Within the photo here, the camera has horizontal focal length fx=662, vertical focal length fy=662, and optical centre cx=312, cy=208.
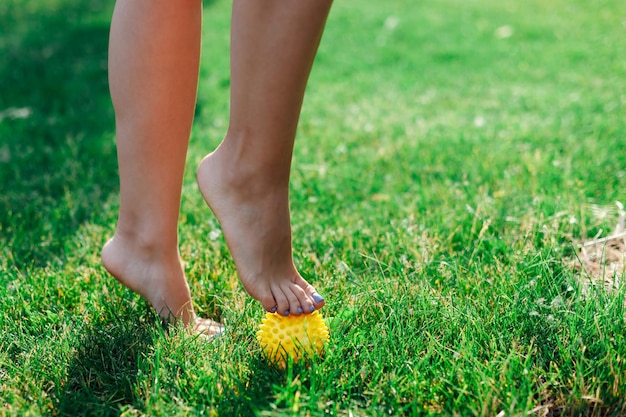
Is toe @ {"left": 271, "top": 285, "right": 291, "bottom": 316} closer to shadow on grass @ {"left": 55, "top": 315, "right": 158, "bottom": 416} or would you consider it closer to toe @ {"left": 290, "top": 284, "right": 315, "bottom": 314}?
toe @ {"left": 290, "top": 284, "right": 315, "bottom": 314}

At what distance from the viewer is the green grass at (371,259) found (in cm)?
129

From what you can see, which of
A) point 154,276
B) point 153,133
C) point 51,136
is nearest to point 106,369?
point 154,276

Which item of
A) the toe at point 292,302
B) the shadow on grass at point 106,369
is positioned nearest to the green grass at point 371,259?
the shadow on grass at point 106,369

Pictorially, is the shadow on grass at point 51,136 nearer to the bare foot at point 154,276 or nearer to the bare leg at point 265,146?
the bare foot at point 154,276

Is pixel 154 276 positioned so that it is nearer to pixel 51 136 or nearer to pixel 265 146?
pixel 265 146

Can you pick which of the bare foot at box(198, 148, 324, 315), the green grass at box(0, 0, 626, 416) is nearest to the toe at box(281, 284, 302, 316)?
the bare foot at box(198, 148, 324, 315)

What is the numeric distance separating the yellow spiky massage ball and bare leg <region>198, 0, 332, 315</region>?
0.10ft

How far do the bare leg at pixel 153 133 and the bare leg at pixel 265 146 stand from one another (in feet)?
0.46

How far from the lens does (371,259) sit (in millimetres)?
1871

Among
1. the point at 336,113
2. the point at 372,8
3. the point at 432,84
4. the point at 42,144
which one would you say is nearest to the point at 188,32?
the point at 42,144

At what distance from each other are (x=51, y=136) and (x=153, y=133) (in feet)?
6.65

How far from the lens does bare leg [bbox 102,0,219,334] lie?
1.55 m

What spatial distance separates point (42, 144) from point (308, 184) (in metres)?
1.42

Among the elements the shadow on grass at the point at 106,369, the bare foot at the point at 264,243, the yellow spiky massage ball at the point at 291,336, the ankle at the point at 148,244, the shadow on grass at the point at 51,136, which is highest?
the bare foot at the point at 264,243
